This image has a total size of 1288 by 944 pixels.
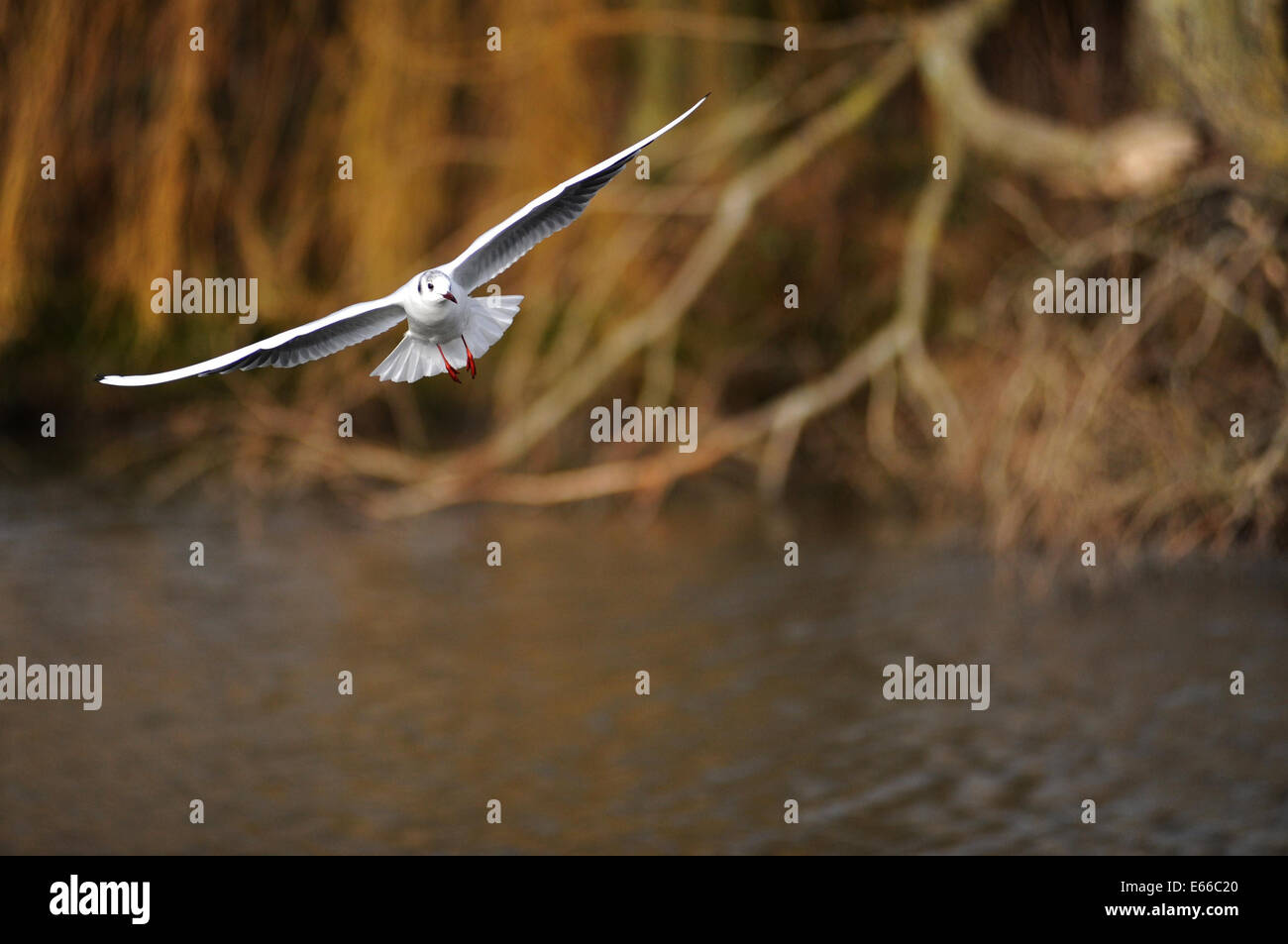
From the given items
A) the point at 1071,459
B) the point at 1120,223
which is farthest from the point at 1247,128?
the point at 1071,459

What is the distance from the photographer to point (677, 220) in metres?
12.6

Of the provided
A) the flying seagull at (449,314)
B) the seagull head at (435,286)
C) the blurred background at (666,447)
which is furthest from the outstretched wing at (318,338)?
the blurred background at (666,447)

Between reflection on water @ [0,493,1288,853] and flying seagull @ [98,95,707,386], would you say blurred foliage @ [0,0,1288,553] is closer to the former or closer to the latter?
reflection on water @ [0,493,1288,853]

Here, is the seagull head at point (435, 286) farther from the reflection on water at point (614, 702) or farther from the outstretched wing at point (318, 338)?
the reflection on water at point (614, 702)

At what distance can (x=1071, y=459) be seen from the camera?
1012 centimetres

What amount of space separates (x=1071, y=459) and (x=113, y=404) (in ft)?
22.9

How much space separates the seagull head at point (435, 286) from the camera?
4.62 metres

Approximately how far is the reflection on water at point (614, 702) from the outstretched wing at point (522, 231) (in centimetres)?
298

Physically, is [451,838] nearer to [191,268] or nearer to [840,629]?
[840,629]

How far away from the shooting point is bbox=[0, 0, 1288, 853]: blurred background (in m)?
8.11

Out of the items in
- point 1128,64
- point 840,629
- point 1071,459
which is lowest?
point 840,629

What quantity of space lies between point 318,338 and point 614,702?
13.8 feet

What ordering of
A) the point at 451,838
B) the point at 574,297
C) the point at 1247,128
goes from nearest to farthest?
the point at 451,838 < the point at 1247,128 < the point at 574,297

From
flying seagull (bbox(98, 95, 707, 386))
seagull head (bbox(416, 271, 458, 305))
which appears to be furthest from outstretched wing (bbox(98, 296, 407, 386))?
seagull head (bbox(416, 271, 458, 305))
